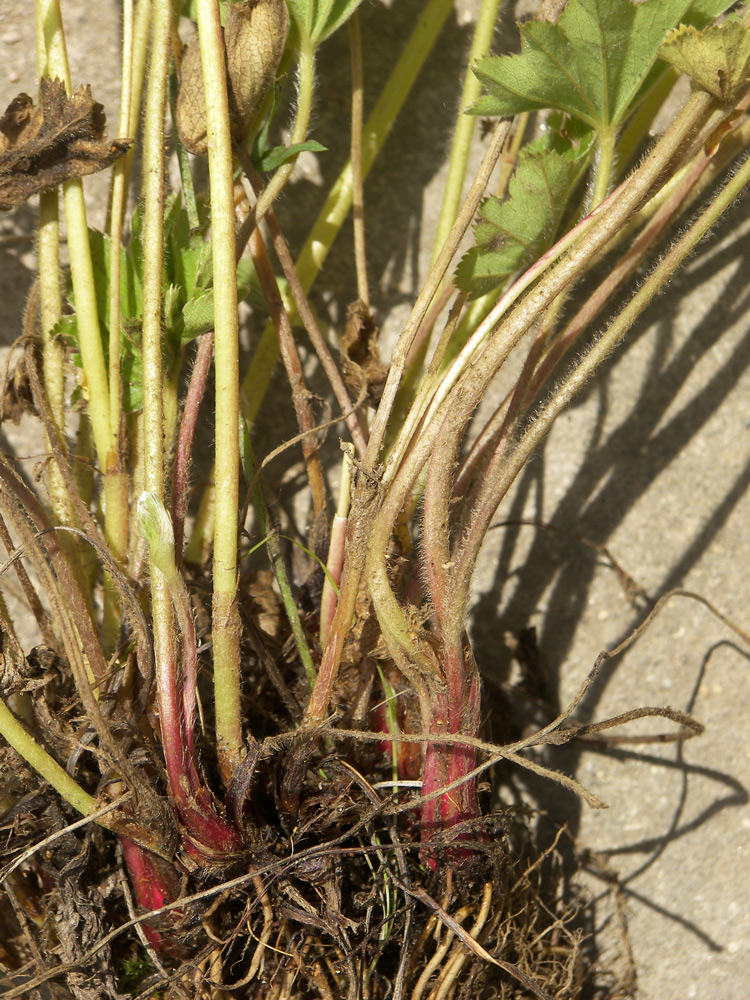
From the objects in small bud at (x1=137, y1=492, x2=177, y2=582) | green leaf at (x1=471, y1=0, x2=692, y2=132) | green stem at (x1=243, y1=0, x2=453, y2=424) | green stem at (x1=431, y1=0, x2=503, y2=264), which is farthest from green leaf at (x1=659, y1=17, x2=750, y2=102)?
small bud at (x1=137, y1=492, x2=177, y2=582)

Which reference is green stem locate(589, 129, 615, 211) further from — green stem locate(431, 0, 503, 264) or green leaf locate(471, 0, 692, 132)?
green stem locate(431, 0, 503, 264)

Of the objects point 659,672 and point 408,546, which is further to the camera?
point 659,672

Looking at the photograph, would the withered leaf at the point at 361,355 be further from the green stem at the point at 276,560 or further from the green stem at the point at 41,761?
the green stem at the point at 41,761

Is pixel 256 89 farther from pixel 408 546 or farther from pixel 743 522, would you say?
pixel 743 522

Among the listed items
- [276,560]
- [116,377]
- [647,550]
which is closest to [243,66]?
[116,377]

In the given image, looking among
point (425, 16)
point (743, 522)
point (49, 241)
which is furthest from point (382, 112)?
point (743, 522)

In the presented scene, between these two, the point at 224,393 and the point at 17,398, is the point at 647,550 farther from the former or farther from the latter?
the point at 17,398
